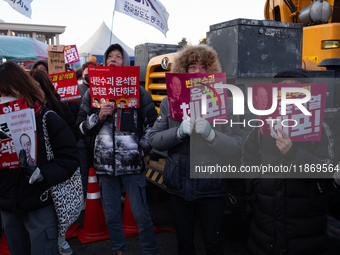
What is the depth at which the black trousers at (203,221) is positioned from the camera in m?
2.46

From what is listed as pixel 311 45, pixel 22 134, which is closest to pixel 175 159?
pixel 22 134

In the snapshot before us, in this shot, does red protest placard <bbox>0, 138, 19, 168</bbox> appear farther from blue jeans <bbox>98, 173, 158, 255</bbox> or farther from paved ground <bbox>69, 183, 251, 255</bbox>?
paved ground <bbox>69, 183, 251, 255</bbox>

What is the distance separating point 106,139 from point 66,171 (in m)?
0.97

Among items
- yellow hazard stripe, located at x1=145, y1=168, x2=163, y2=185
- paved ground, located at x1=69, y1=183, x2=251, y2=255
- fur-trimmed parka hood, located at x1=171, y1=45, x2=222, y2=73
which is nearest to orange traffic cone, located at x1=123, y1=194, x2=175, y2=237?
paved ground, located at x1=69, y1=183, x2=251, y2=255

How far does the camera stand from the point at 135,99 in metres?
3.04

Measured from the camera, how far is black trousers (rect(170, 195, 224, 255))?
246 cm

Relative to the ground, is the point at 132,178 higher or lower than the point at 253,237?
higher

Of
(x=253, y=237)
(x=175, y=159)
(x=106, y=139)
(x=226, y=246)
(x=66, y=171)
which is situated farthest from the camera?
(x=226, y=246)

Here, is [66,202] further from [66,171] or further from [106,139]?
[106,139]

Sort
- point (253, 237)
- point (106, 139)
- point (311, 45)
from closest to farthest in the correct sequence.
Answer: point (253, 237) < point (106, 139) < point (311, 45)

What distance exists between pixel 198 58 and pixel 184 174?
932 millimetres

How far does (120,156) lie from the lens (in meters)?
3.01

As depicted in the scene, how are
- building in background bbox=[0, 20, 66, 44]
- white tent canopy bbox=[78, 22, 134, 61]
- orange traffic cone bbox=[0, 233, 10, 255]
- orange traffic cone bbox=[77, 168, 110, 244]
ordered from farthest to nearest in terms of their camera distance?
1. building in background bbox=[0, 20, 66, 44]
2. white tent canopy bbox=[78, 22, 134, 61]
3. orange traffic cone bbox=[77, 168, 110, 244]
4. orange traffic cone bbox=[0, 233, 10, 255]

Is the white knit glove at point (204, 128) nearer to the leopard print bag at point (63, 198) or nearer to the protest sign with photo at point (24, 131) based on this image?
the leopard print bag at point (63, 198)
